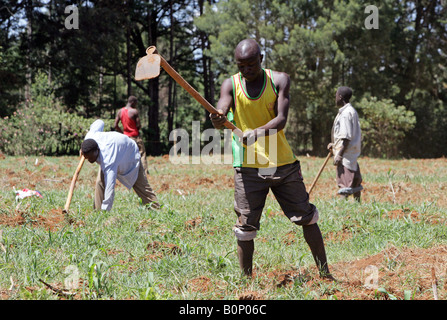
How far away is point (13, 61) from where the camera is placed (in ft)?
63.0

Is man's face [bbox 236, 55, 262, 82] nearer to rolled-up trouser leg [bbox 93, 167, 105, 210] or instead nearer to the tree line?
rolled-up trouser leg [bbox 93, 167, 105, 210]

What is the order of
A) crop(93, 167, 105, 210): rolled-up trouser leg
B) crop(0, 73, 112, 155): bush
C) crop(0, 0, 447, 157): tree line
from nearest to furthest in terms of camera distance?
1. crop(93, 167, 105, 210): rolled-up trouser leg
2. crop(0, 73, 112, 155): bush
3. crop(0, 0, 447, 157): tree line

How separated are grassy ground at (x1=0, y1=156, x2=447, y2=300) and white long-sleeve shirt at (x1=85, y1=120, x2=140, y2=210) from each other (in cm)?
36

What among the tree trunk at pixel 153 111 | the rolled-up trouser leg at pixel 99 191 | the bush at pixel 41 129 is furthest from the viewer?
the tree trunk at pixel 153 111

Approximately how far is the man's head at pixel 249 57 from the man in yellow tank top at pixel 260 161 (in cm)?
6

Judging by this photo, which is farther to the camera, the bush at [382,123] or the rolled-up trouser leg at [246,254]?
the bush at [382,123]

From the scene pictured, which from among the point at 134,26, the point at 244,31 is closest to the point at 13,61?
the point at 134,26

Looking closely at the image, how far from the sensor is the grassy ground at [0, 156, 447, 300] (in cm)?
309

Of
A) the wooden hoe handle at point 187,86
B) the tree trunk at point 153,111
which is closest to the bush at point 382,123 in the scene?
the tree trunk at point 153,111

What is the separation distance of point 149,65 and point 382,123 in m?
18.0

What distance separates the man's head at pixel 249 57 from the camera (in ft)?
10.1

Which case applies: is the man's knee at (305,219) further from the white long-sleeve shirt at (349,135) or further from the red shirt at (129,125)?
the red shirt at (129,125)

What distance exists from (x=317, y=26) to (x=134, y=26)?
839 centimetres

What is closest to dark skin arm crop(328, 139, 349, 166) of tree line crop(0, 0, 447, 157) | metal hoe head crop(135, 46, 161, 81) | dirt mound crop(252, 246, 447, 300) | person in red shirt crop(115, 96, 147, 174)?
dirt mound crop(252, 246, 447, 300)
